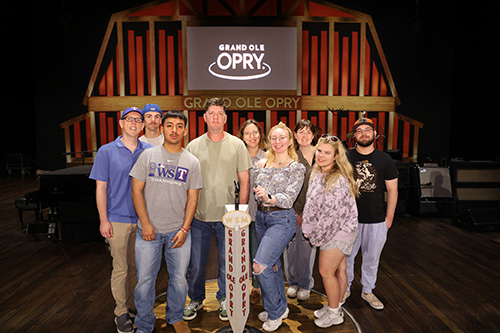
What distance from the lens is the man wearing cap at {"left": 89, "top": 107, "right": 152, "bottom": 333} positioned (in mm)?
2184

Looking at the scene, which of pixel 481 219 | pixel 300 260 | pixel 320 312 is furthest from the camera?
pixel 481 219

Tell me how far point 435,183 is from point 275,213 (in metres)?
4.72

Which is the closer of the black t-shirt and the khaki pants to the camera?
the khaki pants

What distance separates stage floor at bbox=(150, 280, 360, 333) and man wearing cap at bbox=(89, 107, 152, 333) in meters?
0.41

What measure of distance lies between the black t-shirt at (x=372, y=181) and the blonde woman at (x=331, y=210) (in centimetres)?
36

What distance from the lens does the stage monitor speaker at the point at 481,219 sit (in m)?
4.74

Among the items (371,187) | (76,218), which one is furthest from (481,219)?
(76,218)

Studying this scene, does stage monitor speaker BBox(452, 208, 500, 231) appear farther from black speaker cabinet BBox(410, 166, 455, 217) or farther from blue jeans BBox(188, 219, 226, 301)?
blue jeans BBox(188, 219, 226, 301)

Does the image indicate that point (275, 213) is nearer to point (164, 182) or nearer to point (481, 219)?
point (164, 182)

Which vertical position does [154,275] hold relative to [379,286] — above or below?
above

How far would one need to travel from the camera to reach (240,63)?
7.56 metres

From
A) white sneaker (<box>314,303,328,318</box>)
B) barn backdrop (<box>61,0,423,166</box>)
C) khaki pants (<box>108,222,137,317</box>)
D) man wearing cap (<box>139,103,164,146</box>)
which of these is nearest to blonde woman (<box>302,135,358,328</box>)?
white sneaker (<box>314,303,328,318</box>)

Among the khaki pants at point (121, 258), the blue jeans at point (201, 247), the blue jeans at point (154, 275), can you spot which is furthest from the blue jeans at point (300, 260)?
the khaki pants at point (121, 258)

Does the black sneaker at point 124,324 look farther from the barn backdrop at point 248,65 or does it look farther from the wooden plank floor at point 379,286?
the barn backdrop at point 248,65
